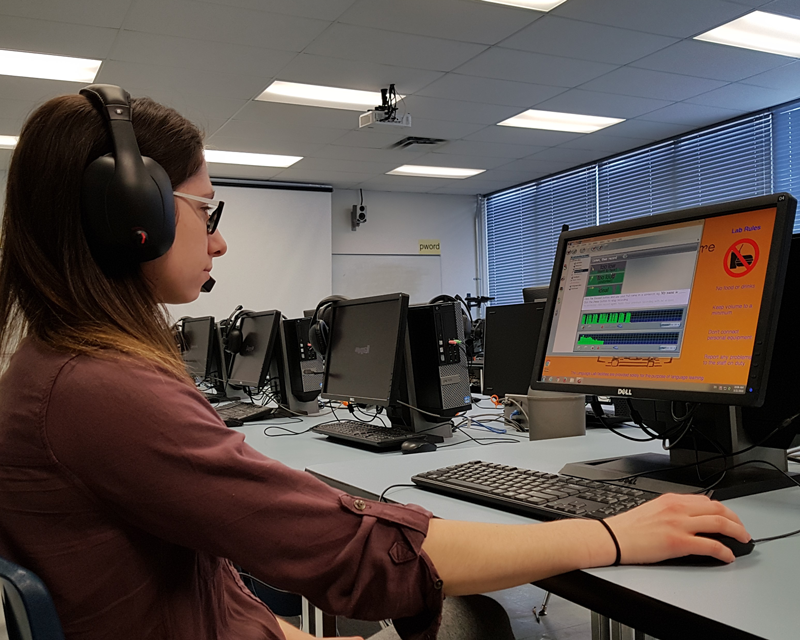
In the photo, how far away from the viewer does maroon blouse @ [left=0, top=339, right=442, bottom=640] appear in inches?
24.1

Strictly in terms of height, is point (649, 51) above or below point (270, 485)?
above

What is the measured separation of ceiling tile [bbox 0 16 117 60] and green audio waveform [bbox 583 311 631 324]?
3382mm

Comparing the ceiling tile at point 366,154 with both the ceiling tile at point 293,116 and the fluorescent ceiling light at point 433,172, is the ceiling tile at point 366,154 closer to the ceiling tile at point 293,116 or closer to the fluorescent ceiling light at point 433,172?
the fluorescent ceiling light at point 433,172

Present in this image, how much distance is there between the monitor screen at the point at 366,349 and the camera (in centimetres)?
199

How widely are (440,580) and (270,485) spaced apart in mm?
198

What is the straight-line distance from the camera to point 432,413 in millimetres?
2070

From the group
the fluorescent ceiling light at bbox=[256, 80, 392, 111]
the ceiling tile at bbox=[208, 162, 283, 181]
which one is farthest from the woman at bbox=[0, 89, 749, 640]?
the ceiling tile at bbox=[208, 162, 283, 181]

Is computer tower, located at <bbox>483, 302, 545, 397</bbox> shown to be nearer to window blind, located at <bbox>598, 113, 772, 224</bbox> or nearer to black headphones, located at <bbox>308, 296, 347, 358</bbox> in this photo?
black headphones, located at <bbox>308, 296, 347, 358</bbox>

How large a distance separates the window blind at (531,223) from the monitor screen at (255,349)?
444 centimetres

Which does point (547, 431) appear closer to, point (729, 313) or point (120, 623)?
point (729, 313)

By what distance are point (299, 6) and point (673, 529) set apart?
3.33 metres

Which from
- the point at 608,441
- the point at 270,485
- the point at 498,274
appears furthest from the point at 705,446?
the point at 498,274

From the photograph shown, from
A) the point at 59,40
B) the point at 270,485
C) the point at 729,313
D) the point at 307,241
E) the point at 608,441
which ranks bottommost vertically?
the point at 608,441

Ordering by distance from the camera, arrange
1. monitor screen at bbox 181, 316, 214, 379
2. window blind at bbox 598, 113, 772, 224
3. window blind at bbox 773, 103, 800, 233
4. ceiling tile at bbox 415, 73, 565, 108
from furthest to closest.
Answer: window blind at bbox 598, 113, 772, 224, window blind at bbox 773, 103, 800, 233, ceiling tile at bbox 415, 73, 565, 108, monitor screen at bbox 181, 316, 214, 379
